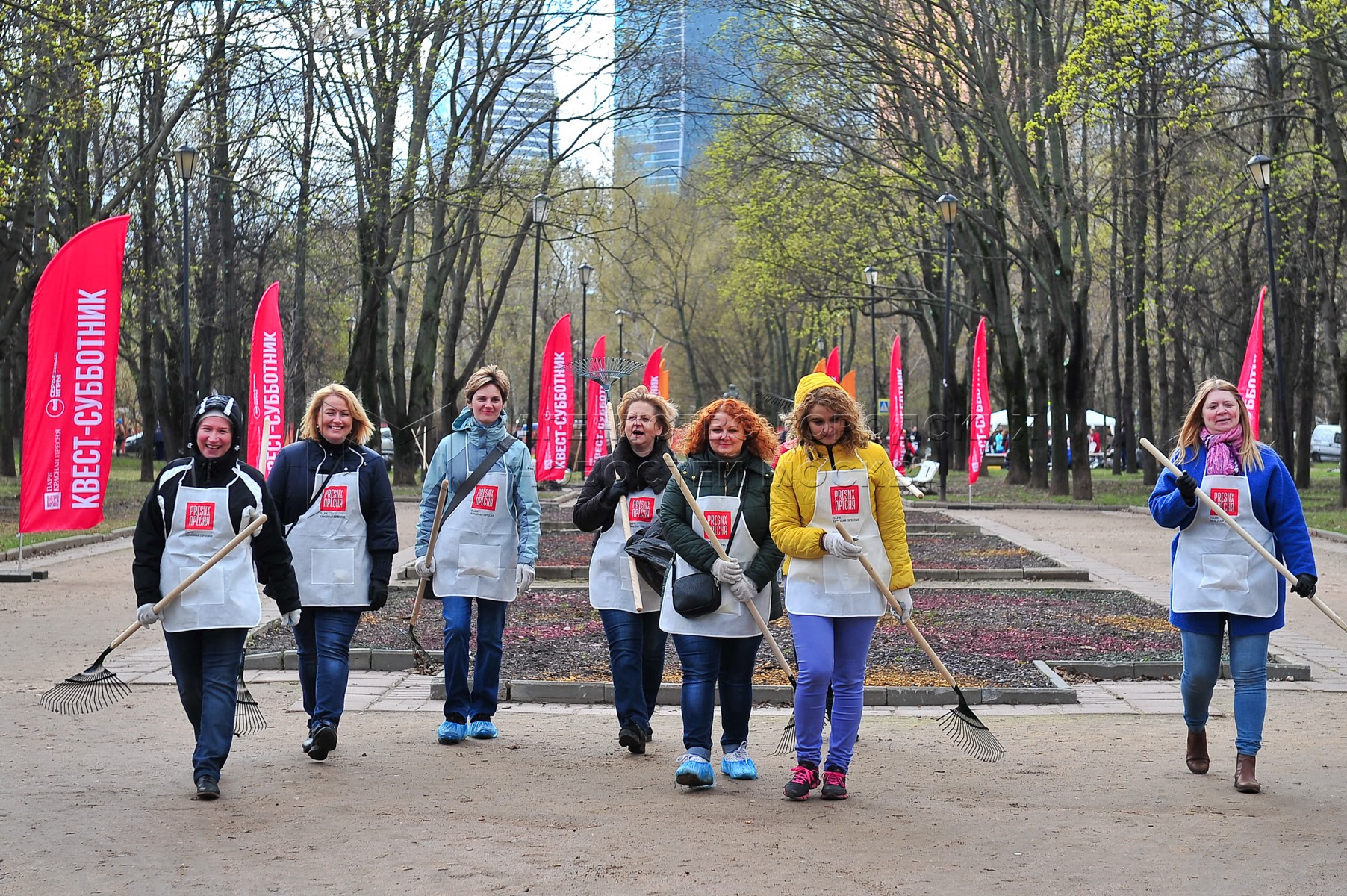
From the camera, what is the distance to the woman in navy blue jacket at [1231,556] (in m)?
6.55

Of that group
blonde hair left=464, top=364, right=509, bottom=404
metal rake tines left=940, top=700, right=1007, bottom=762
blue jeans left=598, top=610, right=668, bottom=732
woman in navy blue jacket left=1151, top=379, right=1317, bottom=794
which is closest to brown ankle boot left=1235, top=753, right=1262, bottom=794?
woman in navy blue jacket left=1151, top=379, right=1317, bottom=794

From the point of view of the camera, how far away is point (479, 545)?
25.1 feet

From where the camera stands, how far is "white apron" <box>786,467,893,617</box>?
627cm

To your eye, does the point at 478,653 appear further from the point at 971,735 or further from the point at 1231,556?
the point at 1231,556

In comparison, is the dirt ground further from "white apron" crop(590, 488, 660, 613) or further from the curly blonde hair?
the curly blonde hair

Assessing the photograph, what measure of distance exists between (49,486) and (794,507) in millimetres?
12047

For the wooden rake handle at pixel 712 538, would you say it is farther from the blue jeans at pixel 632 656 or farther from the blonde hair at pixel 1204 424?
the blonde hair at pixel 1204 424

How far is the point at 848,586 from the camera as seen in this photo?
628 cm

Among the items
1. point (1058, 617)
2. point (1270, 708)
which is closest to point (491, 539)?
point (1270, 708)

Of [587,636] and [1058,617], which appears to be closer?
[587,636]

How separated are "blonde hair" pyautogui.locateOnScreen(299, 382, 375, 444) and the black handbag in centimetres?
185

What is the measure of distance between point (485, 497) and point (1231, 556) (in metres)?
3.54

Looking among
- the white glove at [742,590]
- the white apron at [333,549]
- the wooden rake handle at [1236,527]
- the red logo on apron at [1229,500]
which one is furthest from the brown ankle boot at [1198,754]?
the white apron at [333,549]

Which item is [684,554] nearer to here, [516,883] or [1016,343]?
[516,883]
